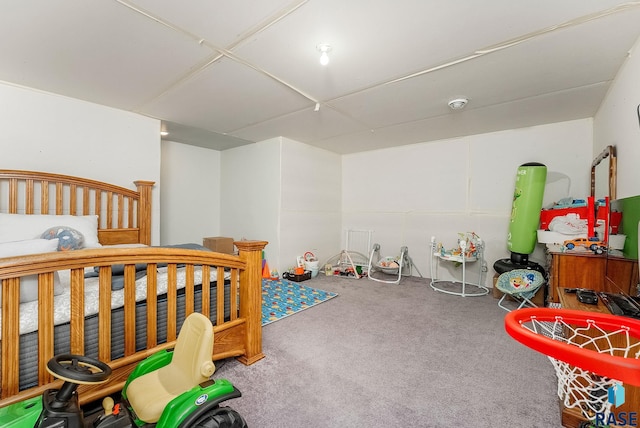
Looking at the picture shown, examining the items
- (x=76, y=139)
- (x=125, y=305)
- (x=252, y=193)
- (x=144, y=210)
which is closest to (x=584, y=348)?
(x=125, y=305)

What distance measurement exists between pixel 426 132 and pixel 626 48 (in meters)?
2.10

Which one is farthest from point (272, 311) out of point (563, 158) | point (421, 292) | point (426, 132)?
point (563, 158)

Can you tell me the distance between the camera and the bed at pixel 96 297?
3.81ft

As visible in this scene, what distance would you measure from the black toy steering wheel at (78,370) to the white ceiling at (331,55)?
1.79 meters

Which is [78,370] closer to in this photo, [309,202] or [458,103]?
[458,103]

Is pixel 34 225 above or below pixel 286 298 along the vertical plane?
above

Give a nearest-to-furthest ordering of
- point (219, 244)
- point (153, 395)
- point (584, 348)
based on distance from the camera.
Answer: point (584, 348)
point (153, 395)
point (219, 244)

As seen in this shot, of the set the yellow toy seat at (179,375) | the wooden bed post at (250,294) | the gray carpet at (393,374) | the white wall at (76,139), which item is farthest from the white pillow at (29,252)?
the white wall at (76,139)

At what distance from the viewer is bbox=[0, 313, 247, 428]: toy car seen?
0.96 metres

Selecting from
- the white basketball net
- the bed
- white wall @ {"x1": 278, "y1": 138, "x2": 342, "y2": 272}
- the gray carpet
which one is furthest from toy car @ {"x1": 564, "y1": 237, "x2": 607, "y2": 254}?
white wall @ {"x1": 278, "y1": 138, "x2": 342, "y2": 272}

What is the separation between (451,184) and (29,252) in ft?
14.8

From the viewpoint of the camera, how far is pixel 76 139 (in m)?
2.85

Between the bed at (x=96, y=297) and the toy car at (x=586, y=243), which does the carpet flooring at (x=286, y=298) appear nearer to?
the bed at (x=96, y=297)

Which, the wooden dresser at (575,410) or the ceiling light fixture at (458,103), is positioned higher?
the ceiling light fixture at (458,103)
